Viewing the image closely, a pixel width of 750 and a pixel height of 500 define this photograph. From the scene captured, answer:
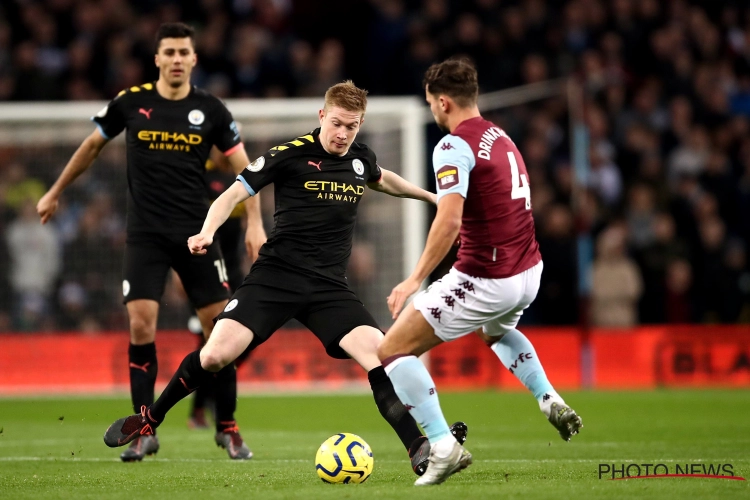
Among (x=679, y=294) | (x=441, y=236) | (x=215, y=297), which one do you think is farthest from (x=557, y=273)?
(x=441, y=236)

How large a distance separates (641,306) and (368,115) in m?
4.80

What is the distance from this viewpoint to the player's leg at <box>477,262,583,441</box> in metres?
6.47

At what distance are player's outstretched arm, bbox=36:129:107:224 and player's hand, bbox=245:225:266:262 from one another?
1399 millimetres

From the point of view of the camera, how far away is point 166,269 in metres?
8.10

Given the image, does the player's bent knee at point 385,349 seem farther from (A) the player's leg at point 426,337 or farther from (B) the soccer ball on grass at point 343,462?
(B) the soccer ball on grass at point 343,462

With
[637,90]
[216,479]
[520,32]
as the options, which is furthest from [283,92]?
[216,479]

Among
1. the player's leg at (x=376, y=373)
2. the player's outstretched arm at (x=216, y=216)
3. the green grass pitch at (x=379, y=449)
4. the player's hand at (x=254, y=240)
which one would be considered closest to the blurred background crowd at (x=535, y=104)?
the green grass pitch at (x=379, y=449)

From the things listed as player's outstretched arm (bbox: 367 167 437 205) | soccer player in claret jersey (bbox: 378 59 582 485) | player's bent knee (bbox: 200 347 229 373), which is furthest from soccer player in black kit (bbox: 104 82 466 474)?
soccer player in claret jersey (bbox: 378 59 582 485)

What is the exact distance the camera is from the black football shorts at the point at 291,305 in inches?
271

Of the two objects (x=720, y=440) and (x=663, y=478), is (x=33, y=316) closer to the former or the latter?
(x=720, y=440)

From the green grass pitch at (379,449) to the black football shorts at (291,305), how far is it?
86 centimetres

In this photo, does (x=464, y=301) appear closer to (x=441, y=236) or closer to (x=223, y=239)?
(x=441, y=236)

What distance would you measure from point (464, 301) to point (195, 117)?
2.83 meters

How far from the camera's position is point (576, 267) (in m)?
15.9
